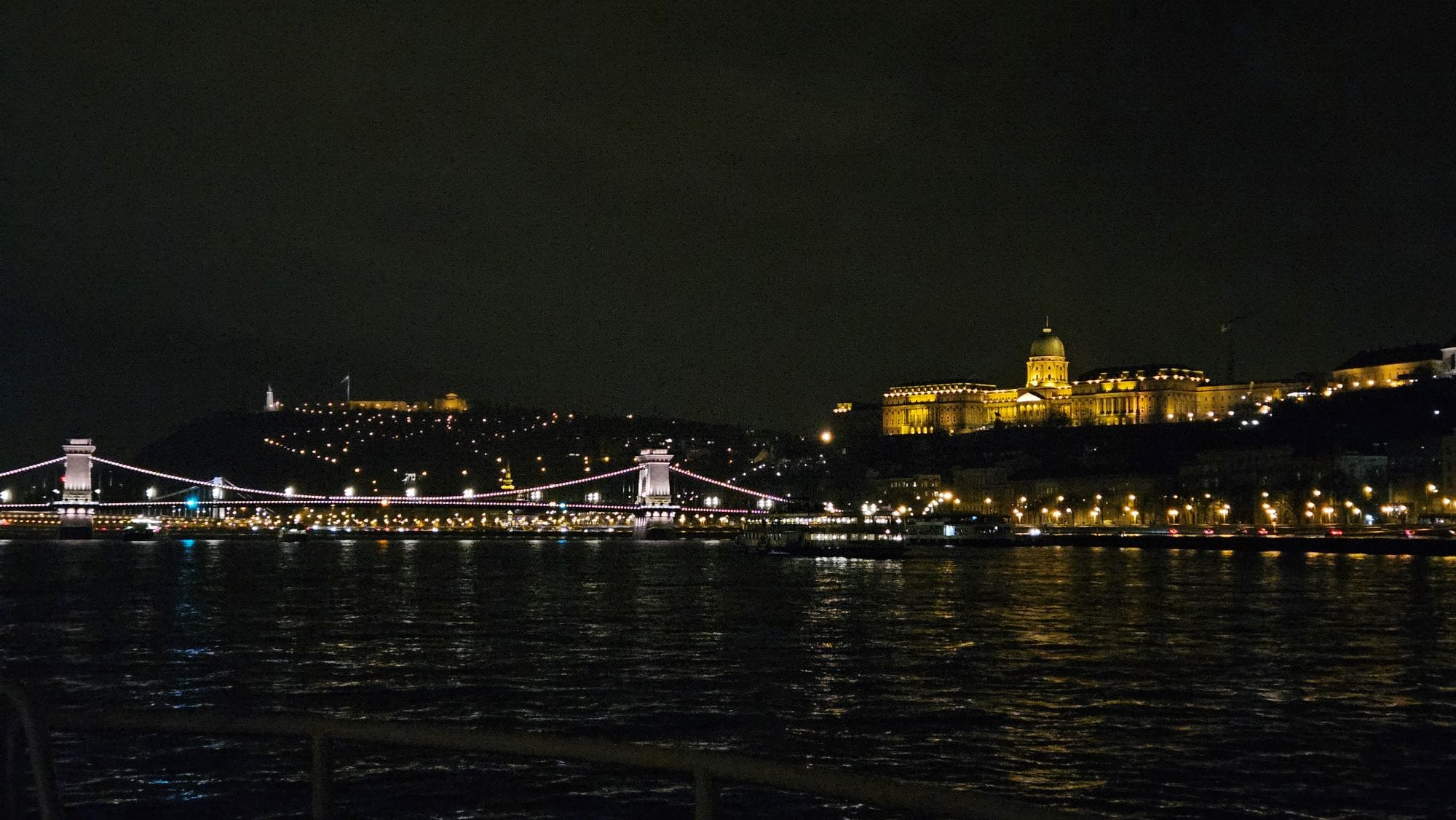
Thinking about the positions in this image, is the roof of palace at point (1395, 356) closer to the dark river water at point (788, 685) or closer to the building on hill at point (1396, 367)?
the building on hill at point (1396, 367)

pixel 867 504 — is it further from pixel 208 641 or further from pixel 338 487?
pixel 208 641

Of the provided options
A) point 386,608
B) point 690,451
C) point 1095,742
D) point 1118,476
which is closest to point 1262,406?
point 1118,476

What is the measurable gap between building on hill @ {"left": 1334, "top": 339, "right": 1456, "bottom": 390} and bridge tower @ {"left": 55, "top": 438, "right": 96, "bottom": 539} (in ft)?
263

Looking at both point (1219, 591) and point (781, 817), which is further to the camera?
point (1219, 591)

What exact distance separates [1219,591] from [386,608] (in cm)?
1725

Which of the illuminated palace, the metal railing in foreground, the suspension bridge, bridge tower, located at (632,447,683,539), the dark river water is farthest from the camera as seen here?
the illuminated palace

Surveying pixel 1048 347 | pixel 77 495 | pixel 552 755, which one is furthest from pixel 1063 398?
pixel 552 755

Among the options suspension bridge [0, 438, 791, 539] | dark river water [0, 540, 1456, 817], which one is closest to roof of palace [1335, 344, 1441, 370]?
suspension bridge [0, 438, 791, 539]

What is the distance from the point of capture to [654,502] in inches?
3821

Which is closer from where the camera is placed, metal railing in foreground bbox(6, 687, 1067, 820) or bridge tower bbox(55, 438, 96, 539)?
metal railing in foreground bbox(6, 687, 1067, 820)

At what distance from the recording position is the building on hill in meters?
108

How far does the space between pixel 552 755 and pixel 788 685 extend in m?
13.9

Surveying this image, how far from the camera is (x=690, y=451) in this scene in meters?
135

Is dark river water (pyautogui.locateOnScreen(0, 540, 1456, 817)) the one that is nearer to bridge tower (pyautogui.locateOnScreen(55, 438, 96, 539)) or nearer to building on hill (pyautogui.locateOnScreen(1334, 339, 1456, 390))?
bridge tower (pyautogui.locateOnScreen(55, 438, 96, 539))
